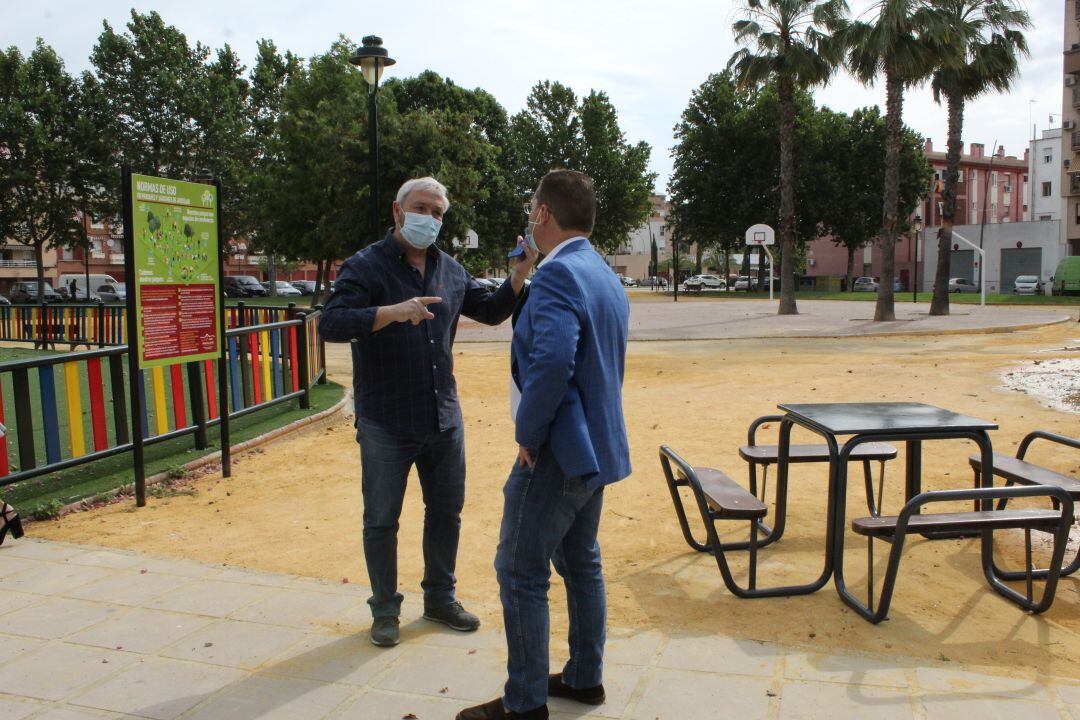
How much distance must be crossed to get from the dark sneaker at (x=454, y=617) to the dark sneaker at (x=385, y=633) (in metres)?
0.26

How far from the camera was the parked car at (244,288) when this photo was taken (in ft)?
198

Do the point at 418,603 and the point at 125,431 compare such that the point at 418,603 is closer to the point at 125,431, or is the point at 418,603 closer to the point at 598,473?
the point at 598,473

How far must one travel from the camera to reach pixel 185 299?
6.27m

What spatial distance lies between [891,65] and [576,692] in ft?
84.2

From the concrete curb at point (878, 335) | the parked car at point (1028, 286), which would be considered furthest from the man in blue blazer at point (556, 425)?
the parked car at point (1028, 286)

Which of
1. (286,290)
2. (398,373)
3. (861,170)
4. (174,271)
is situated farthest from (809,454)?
(286,290)

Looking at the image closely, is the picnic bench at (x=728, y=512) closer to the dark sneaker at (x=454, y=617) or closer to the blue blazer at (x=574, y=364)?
the dark sneaker at (x=454, y=617)

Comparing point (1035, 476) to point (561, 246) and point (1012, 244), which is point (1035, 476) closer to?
point (561, 246)

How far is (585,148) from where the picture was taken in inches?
2429

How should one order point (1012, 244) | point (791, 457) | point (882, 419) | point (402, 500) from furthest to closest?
point (1012, 244), point (791, 457), point (882, 419), point (402, 500)

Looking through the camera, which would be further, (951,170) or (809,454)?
(951,170)

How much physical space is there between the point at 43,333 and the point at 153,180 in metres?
12.9

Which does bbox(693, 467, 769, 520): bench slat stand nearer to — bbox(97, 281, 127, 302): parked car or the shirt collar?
the shirt collar

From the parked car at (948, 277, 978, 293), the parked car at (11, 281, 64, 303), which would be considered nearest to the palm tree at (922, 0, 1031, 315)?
the parked car at (948, 277, 978, 293)
